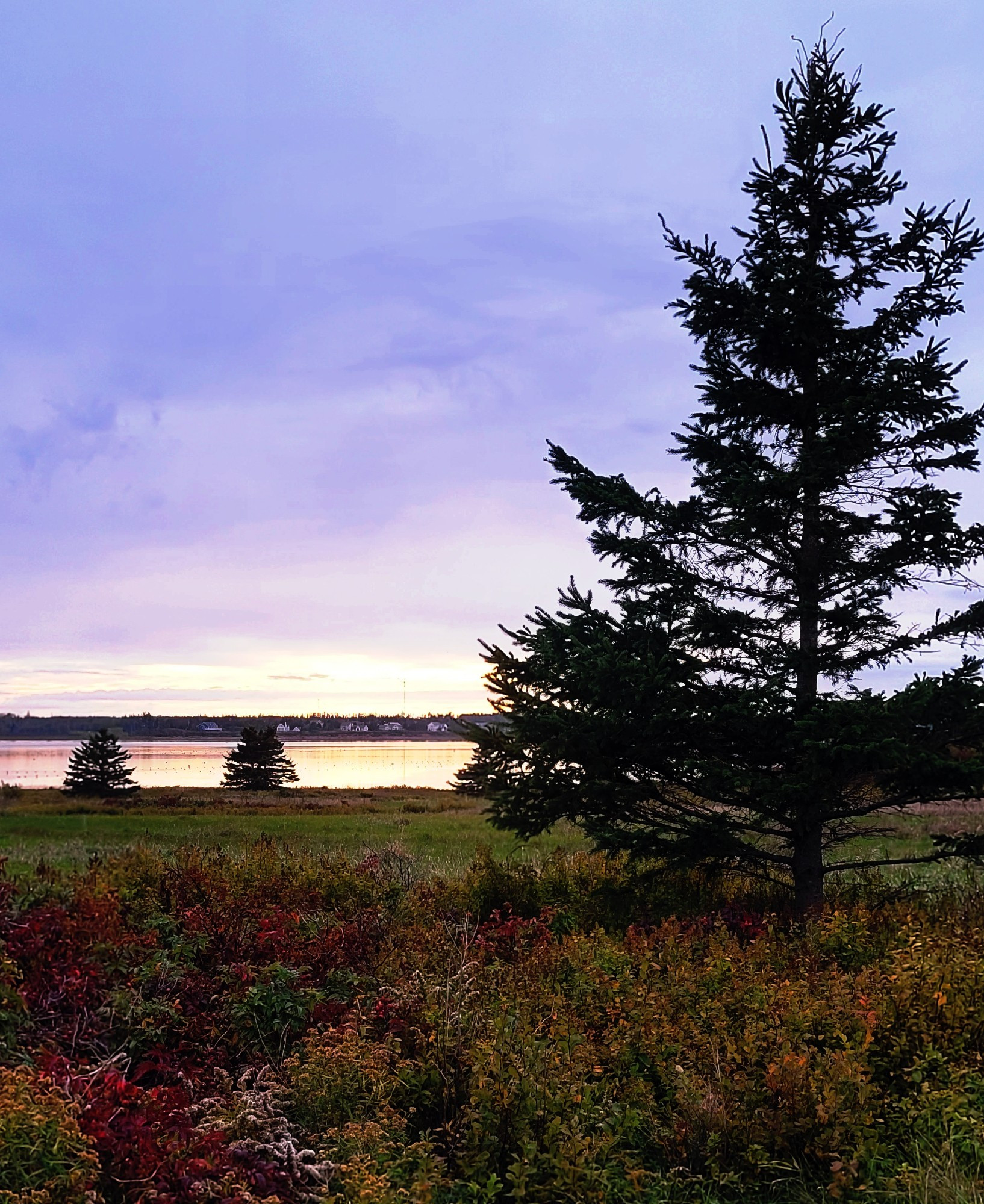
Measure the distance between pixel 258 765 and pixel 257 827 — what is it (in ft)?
106

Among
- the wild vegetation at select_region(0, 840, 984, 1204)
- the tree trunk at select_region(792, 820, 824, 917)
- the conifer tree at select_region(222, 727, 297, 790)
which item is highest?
the tree trunk at select_region(792, 820, 824, 917)

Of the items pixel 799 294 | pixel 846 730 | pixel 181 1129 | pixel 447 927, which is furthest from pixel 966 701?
pixel 181 1129

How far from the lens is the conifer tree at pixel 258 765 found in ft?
192

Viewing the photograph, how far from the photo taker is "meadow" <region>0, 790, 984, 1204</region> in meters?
4.05

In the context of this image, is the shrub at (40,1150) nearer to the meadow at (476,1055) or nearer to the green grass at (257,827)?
the meadow at (476,1055)

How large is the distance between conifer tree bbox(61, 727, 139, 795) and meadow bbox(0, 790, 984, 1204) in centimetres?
4045

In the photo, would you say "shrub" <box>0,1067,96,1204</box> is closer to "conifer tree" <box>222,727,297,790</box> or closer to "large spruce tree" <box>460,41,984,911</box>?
"large spruce tree" <box>460,41,984,911</box>

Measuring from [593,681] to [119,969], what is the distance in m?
4.28

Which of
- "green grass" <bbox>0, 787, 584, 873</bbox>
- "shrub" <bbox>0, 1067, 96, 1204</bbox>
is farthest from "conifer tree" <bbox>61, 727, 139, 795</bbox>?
"shrub" <bbox>0, 1067, 96, 1204</bbox>

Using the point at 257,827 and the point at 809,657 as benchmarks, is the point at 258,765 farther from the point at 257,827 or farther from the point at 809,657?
the point at 809,657

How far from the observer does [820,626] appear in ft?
31.7

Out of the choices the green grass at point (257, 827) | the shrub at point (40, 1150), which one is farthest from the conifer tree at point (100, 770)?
the shrub at point (40, 1150)

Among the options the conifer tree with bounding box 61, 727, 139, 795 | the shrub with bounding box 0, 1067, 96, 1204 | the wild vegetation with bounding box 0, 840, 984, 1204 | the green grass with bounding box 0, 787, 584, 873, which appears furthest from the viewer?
the conifer tree with bounding box 61, 727, 139, 795

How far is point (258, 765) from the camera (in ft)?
194
